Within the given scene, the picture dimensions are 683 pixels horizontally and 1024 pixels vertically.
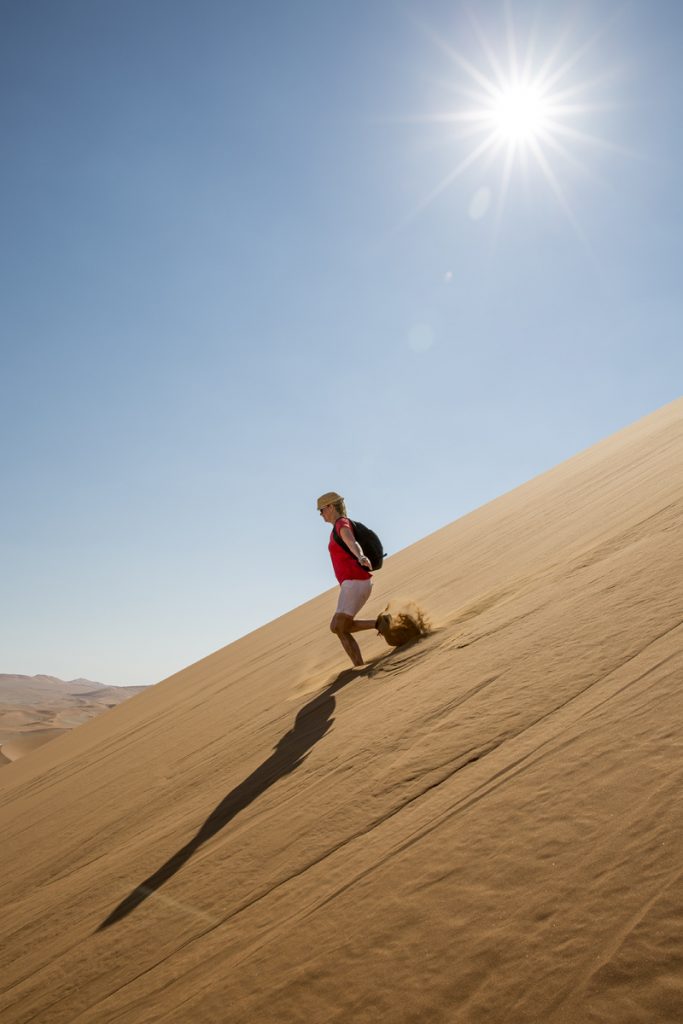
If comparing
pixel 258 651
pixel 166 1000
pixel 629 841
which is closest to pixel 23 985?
pixel 166 1000

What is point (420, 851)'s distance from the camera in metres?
1.84

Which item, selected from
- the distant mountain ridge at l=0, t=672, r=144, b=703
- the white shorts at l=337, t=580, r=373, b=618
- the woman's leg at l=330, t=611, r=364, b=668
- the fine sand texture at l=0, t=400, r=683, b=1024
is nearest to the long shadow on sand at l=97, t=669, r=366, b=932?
the fine sand texture at l=0, t=400, r=683, b=1024

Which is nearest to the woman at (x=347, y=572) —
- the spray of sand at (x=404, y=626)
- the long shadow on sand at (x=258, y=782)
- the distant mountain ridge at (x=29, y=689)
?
the spray of sand at (x=404, y=626)

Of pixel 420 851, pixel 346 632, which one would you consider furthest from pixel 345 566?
pixel 420 851

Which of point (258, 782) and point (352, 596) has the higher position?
point (352, 596)

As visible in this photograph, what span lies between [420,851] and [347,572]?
3109mm

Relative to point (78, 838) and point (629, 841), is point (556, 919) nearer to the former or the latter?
point (629, 841)

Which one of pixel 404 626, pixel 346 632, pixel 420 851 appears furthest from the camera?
pixel 346 632

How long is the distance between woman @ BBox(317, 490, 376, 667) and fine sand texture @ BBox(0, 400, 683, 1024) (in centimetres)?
54

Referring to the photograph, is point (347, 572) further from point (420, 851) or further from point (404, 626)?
point (420, 851)

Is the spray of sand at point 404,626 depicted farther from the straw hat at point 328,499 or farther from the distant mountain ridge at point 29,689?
the distant mountain ridge at point 29,689

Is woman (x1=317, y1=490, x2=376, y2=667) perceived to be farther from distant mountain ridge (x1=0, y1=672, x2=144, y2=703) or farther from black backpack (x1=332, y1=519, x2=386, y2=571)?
distant mountain ridge (x1=0, y1=672, x2=144, y2=703)

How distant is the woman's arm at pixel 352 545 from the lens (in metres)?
4.73

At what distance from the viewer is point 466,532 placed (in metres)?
11.9
